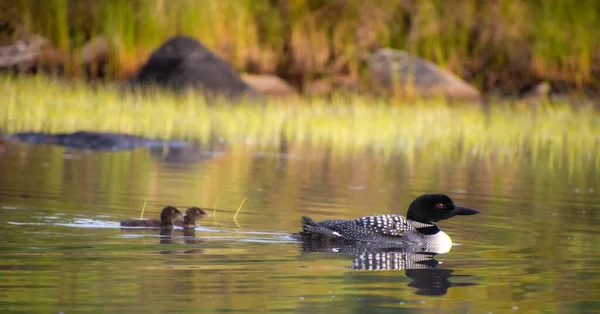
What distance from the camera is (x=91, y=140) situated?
17.2 meters

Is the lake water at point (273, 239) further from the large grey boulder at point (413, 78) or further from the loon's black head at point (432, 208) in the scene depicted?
the large grey boulder at point (413, 78)

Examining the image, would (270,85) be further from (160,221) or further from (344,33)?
(160,221)

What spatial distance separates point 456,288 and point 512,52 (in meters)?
24.1

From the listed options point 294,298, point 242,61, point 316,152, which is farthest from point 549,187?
point 242,61

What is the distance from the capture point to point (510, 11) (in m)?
30.7

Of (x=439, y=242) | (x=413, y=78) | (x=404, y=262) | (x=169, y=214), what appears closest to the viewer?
(x=404, y=262)

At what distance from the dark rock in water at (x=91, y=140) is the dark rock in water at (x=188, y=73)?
6.86 metres

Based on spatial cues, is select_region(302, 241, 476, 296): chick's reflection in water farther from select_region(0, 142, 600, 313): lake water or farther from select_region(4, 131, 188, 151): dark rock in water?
select_region(4, 131, 188, 151): dark rock in water

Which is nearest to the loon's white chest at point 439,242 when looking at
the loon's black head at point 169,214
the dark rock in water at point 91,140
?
the loon's black head at point 169,214

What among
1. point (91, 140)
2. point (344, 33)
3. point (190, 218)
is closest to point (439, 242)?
point (190, 218)

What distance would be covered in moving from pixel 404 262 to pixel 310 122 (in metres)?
12.8

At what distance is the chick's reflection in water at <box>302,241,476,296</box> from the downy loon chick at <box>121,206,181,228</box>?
1.28 m

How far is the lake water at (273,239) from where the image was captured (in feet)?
21.6

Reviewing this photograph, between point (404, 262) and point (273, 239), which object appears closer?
point (404, 262)
